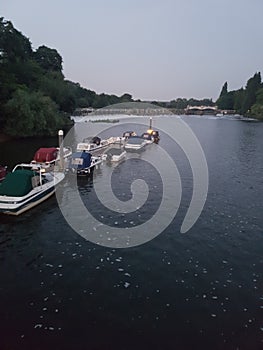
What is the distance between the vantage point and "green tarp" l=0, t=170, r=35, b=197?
18872 millimetres

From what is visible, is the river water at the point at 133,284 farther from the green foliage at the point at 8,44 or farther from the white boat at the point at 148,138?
the green foliage at the point at 8,44

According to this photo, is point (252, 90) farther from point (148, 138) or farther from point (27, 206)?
point (27, 206)

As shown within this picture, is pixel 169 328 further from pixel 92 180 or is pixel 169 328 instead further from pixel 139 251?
pixel 92 180

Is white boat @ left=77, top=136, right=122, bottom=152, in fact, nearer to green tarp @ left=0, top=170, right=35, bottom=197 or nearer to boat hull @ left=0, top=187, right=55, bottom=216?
boat hull @ left=0, top=187, right=55, bottom=216

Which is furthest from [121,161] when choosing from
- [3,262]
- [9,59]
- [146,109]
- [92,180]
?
[146,109]

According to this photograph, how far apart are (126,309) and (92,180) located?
18603mm

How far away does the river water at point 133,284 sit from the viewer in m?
9.49

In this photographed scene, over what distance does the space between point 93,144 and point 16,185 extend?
78.3ft

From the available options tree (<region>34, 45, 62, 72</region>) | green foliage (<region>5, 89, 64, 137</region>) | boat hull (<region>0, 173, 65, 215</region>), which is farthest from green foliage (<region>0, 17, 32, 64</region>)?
boat hull (<region>0, 173, 65, 215</region>)

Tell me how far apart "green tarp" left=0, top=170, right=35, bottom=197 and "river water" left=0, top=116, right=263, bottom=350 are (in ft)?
5.31

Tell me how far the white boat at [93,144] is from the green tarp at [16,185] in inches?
819

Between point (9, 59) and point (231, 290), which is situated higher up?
point (9, 59)

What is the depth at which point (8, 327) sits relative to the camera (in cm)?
957

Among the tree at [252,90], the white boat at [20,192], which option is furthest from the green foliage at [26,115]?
the tree at [252,90]
